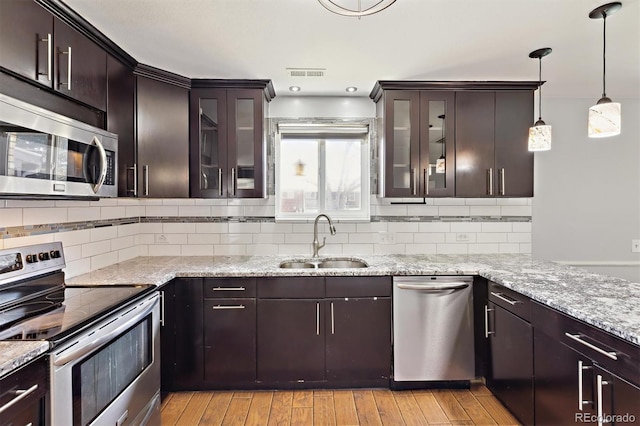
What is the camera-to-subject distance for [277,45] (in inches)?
84.4

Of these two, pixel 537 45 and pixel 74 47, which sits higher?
pixel 537 45

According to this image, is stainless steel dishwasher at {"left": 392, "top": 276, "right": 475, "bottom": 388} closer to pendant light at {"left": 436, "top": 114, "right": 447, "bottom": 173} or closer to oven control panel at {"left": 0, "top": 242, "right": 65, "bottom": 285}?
pendant light at {"left": 436, "top": 114, "right": 447, "bottom": 173}

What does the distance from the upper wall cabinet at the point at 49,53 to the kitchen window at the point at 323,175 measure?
5.02 feet

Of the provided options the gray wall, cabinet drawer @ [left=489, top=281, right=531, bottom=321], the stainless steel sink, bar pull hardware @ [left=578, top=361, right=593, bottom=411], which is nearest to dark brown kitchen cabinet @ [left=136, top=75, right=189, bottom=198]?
the stainless steel sink

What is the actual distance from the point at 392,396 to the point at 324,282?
0.93 meters

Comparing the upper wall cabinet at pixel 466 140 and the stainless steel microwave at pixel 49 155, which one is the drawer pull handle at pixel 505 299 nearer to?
the upper wall cabinet at pixel 466 140

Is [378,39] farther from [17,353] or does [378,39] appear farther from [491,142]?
[17,353]

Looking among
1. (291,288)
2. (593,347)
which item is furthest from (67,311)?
(593,347)

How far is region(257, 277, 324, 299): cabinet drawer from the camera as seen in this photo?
2.42 metres

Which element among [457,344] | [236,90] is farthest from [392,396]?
[236,90]

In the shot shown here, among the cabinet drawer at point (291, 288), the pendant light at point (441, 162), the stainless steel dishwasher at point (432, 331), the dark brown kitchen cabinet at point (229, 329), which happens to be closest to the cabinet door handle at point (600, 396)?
the stainless steel dishwasher at point (432, 331)

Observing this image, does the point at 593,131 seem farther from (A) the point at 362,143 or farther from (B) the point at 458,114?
(A) the point at 362,143

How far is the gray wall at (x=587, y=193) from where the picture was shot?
10.2 ft

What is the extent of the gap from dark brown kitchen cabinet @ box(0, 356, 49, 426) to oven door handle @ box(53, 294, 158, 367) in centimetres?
6
